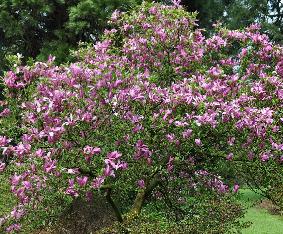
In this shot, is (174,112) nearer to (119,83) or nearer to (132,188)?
(119,83)

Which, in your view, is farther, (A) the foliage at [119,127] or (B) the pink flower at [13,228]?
(B) the pink flower at [13,228]

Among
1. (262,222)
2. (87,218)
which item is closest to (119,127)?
(87,218)

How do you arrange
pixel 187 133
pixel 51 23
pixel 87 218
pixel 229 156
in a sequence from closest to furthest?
pixel 187 133 < pixel 229 156 < pixel 87 218 < pixel 51 23

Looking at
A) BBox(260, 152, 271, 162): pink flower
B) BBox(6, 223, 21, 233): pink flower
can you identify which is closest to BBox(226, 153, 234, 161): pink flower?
BBox(260, 152, 271, 162): pink flower

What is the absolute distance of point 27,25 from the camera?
1833cm

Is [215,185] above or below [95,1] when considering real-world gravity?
below

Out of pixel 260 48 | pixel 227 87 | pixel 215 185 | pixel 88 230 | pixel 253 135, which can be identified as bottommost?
pixel 88 230

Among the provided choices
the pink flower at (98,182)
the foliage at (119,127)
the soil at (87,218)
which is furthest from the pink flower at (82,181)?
the soil at (87,218)

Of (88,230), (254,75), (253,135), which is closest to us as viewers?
(253,135)

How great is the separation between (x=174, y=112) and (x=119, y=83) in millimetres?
870

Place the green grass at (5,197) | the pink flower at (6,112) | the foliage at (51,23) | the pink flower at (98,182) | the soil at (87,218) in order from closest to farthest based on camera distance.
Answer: the pink flower at (98,182), the pink flower at (6,112), the green grass at (5,197), the soil at (87,218), the foliage at (51,23)

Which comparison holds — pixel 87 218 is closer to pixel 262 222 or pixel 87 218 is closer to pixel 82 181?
pixel 82 181

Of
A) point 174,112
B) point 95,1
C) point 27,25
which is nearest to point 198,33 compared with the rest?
point 174,112

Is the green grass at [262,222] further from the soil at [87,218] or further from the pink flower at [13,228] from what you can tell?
the pink flower at [13,228]
